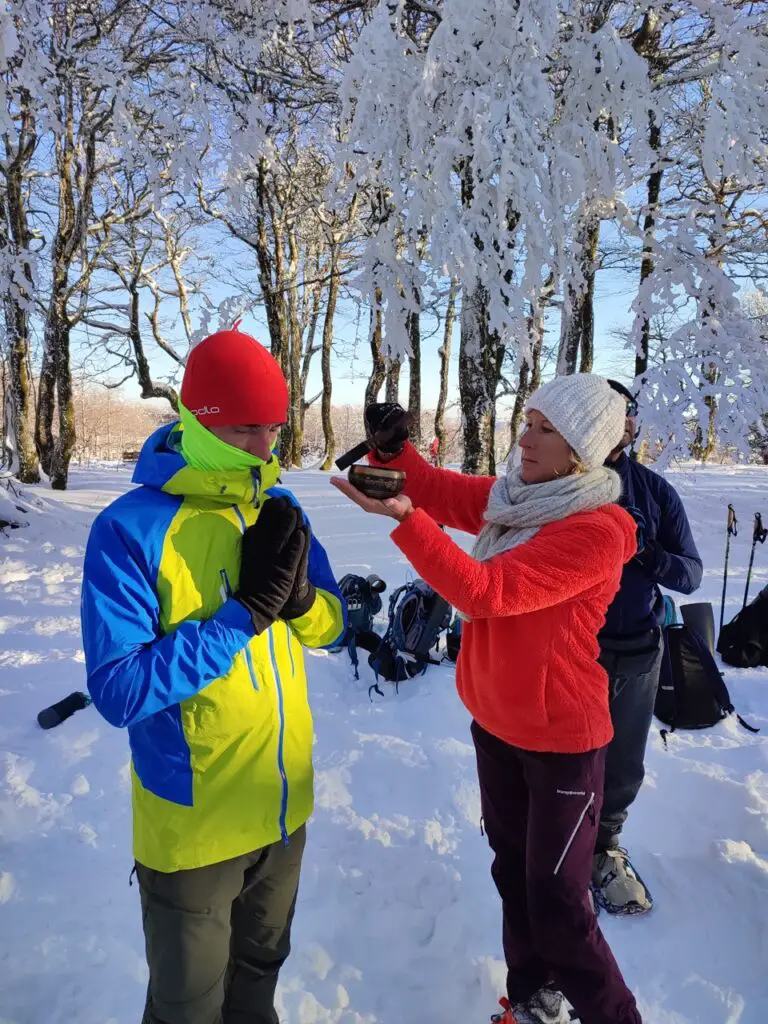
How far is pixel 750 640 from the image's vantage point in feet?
14.2

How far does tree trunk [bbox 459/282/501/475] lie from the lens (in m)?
6.65

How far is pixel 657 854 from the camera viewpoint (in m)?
2.46

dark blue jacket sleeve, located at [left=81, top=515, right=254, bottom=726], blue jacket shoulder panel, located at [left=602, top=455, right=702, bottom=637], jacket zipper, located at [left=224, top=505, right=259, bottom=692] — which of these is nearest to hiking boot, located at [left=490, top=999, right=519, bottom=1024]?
blue jacket shoulder panel, located at [left=602, top=455, right=702, bottom=637]

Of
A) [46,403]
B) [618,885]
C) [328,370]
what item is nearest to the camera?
[618,885]

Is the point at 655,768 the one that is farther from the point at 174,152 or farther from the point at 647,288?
the point at 174,152

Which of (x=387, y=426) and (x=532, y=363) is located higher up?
(x=532, y=363)

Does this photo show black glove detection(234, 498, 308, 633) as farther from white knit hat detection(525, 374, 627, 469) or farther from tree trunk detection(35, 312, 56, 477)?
tree trunk detection(35, 312, 56, 477)

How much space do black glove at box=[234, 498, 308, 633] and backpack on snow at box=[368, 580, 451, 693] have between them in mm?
2828

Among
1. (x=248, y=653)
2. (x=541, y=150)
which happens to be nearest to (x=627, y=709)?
(x=248, y=653)

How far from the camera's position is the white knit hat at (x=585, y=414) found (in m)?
1.56

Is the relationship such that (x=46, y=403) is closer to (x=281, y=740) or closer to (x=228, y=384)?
(x=228, y=384)

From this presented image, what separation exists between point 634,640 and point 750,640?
2.88 meters

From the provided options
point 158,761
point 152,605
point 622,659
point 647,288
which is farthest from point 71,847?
point 647,288

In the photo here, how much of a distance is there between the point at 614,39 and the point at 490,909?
5794mm
